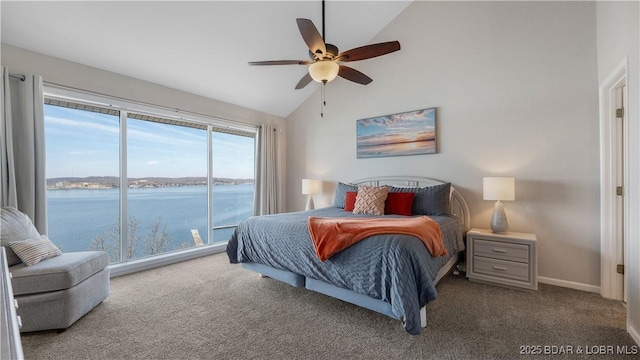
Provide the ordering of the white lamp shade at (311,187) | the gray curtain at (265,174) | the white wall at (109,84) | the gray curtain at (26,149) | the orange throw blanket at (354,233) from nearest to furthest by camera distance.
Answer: the orange throw blanket at (354,233), the gray curtain at (26,149), the white wall at (109,84), the white lamp shade at (311,187), the gray curtain at (265,174)

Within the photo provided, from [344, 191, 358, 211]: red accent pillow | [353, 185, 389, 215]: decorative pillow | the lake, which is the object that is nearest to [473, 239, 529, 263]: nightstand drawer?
[353, 185, 389, 215]: decorative pillow

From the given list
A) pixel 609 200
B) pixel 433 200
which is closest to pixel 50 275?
pixel 433 200

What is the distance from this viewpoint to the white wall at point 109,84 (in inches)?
102

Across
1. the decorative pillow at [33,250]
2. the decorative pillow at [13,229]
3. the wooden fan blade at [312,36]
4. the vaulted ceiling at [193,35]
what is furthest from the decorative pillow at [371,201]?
the decorative pillow at [13,229]

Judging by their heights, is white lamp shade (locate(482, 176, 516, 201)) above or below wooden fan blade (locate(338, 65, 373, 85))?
below

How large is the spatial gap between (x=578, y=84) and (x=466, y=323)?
2.67m

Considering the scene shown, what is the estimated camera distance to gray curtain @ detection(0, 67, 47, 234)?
7.97 ft

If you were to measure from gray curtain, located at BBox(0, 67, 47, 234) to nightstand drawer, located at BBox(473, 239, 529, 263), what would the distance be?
178 inches

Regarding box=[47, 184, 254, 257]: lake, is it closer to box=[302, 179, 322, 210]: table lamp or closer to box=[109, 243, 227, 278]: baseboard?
box=[109, 243, 227, 278]: baseboard

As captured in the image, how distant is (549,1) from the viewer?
2830 millimetres

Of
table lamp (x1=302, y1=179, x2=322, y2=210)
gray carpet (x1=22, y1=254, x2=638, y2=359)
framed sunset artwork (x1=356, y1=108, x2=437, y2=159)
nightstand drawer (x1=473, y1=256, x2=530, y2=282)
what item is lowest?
gray carpet (x1=22, y1=254, x2=638, y2=359)

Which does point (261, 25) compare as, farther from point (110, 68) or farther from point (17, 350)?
point (17, 350)

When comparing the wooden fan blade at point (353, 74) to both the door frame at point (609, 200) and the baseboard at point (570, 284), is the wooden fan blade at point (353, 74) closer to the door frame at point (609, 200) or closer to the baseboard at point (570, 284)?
the door frame at point (609, 200)

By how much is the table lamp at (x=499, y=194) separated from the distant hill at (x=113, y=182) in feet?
12.8
